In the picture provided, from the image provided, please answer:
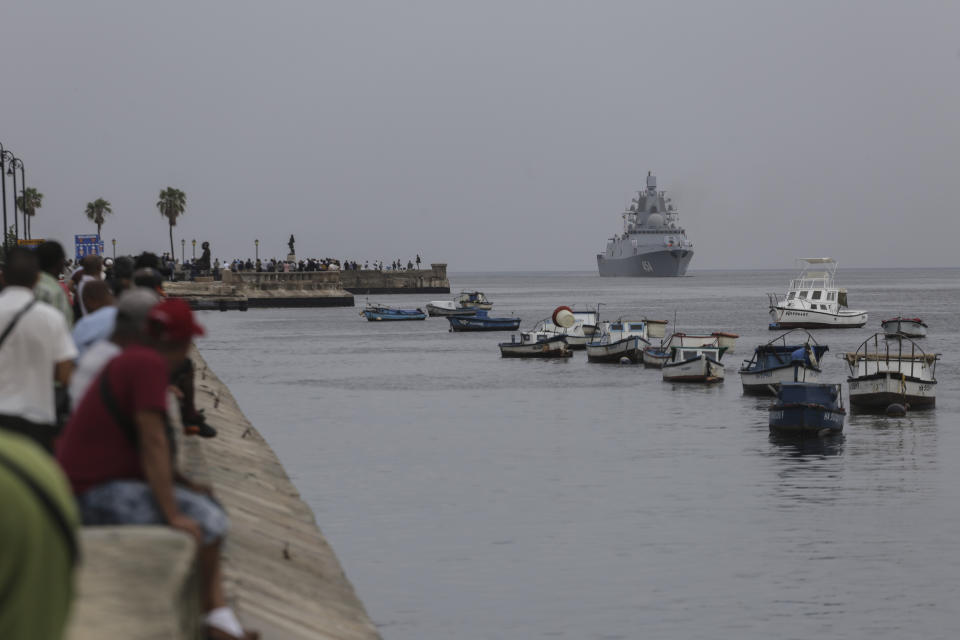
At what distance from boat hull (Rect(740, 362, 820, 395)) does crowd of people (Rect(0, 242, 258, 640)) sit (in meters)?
43.1

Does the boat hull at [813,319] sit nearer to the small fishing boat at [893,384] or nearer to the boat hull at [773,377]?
the boat hull at [773,377]

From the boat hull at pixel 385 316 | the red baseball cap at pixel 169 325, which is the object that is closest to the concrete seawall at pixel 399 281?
the boat hull at pixel 385 316

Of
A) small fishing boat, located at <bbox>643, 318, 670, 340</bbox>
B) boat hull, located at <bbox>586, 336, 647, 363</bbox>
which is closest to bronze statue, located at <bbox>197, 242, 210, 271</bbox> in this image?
small fishing boat, located at <bbox>643, 318, 670, 340</bbox>

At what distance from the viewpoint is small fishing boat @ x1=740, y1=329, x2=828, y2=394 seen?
51.6 metres

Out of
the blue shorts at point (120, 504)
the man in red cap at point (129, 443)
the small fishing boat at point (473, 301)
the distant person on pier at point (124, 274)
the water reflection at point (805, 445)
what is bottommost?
the water reflection at point (805, 445)

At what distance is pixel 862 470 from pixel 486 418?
55.2ft

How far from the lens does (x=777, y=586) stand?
68.6 feet

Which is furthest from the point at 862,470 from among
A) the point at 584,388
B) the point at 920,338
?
the point at 920,338

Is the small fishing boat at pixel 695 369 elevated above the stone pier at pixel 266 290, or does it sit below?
below

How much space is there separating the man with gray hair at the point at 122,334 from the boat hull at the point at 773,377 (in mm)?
46605

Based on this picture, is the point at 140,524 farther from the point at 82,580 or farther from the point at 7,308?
the point at 7,308

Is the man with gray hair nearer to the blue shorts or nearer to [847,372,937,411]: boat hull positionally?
the blue shorts

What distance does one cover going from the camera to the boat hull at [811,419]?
39.2m

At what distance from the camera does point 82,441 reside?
608cm
